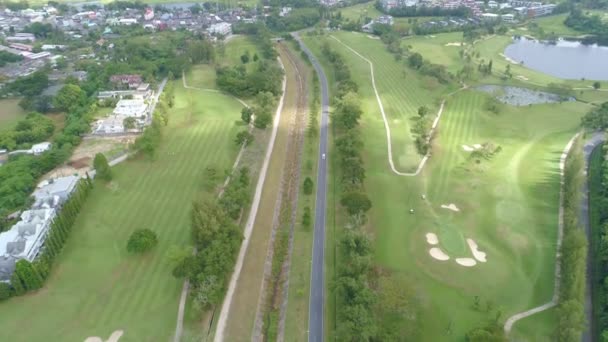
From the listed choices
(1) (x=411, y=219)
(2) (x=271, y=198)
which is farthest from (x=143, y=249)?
(1) (x=411, y=219)

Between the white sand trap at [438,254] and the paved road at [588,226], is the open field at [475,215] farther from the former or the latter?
the paved road at [588,226]

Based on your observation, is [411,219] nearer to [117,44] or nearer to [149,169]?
[149,169]

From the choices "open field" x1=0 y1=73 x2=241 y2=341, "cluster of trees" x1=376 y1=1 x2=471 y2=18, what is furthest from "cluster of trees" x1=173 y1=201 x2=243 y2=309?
"cluster of trees" x1=376 y1=1 x2=471 y2=18

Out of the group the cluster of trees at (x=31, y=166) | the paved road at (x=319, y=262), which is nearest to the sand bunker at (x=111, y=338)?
the paved road at (x=319, y=262)

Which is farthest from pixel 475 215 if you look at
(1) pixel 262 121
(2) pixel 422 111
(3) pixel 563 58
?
(3) pixel 563 58

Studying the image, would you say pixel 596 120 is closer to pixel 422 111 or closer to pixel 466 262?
pixel 422 111
